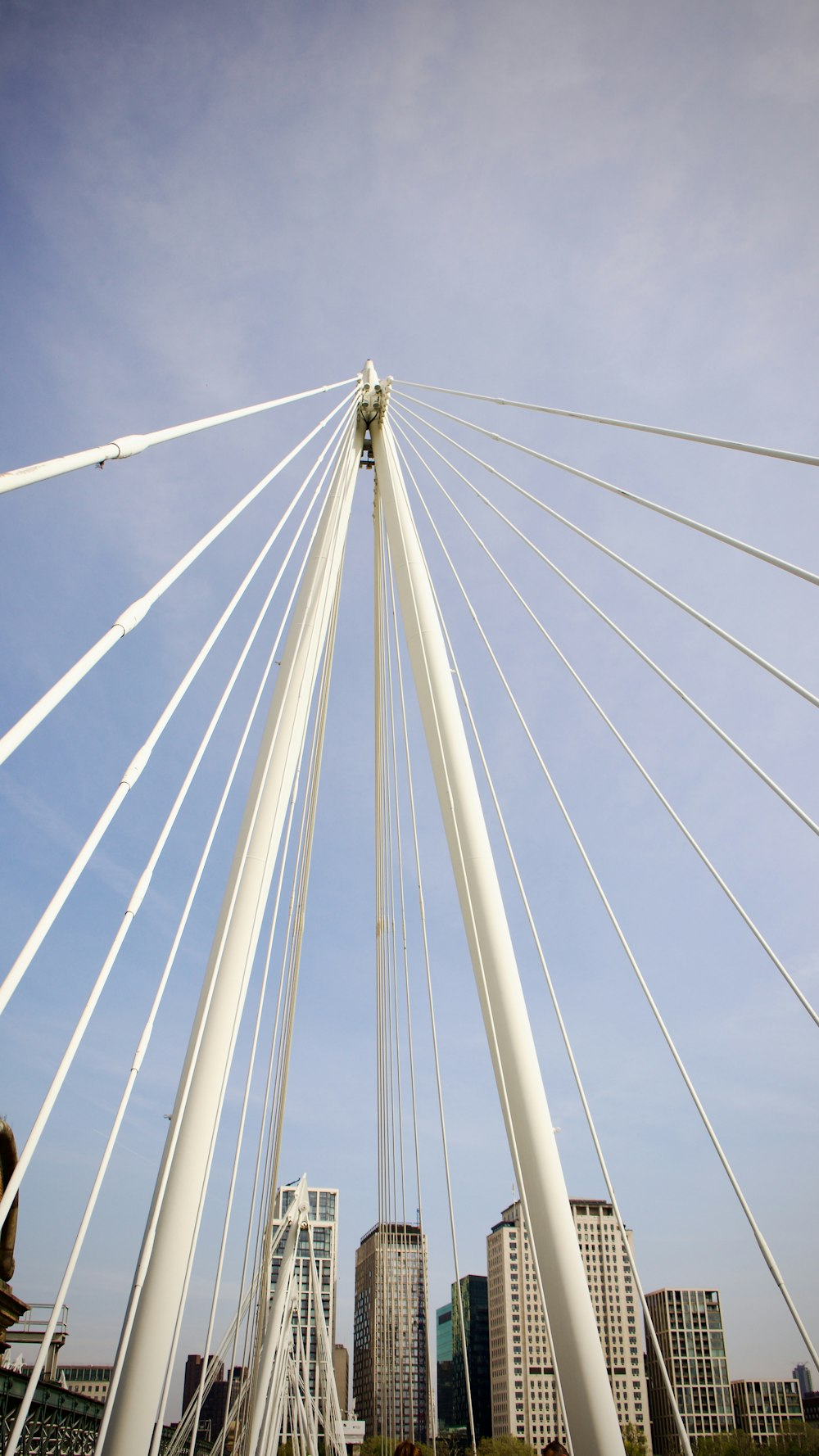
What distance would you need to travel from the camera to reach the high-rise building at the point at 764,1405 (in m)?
90.8

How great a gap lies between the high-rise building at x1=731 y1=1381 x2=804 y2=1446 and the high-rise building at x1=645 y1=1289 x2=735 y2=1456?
8.52 ft

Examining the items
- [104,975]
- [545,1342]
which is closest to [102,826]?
[104,975]

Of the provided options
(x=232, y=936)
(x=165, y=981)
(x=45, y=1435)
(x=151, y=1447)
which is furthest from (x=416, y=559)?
(x=45, y=1435)

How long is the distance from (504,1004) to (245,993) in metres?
2.30

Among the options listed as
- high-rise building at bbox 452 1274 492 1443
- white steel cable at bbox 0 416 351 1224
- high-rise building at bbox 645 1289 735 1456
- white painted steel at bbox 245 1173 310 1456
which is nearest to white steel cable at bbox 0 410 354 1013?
white steel cable at bbox 0 416 351 1224

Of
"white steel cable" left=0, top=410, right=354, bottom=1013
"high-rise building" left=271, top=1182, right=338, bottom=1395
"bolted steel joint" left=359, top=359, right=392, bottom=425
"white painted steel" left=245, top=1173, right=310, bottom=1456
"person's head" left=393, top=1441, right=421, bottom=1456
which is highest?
"high-rise building" left=271, top=1182, right=338, bottom=1395

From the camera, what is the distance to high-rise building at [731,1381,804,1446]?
90750 millimetres

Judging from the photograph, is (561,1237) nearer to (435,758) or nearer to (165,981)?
(165,981)

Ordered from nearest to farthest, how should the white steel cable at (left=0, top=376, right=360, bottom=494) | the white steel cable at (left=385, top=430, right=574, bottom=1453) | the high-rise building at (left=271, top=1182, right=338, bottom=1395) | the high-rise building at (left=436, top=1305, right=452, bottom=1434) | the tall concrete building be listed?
the white steel cable at (left=0, top=376, right=360, bottom=494), the white steel cable at (left=385, top=430, right=574, bottom=1453), the high-rise building at (left=271, top=1182, right=338, bottom=1395), the tall concrete building, the high-rise building at (left=436, top=1305, right=452, bottom=1434)

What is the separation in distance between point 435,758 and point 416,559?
2656 millimetres

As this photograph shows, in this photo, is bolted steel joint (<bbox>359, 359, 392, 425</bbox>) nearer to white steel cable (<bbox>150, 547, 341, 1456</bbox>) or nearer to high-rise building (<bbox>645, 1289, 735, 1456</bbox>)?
white steel cable (<bbox>150, 547, 341, 1456</bbox>)

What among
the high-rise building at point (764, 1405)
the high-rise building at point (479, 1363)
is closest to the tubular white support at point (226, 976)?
the high-rise building at point (479, 1363)

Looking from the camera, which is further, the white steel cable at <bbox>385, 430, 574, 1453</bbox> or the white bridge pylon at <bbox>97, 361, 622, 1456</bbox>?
the white steel cable at <bbox>385, 430, 574, 1453</bbox>

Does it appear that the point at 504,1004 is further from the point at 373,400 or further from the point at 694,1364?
the point at 694,1364
